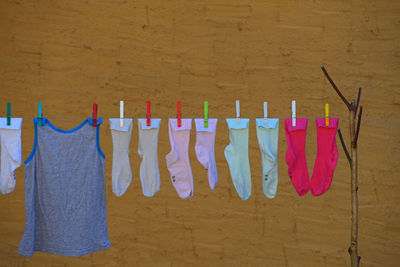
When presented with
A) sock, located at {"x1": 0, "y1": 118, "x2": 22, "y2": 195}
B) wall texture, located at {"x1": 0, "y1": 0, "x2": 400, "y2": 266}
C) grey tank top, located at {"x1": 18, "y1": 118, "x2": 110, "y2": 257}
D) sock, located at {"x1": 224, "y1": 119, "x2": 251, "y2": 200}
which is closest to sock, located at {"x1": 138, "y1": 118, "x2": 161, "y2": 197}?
grey tank top, located at {"x1": 18, "y1": 118, "x2": 110, "y2": 257}

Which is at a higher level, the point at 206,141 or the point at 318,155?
the point at 206,141

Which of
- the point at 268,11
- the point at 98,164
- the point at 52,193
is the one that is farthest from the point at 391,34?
the point at 52,193

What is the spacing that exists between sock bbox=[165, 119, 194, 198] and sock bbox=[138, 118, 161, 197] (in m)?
0.10

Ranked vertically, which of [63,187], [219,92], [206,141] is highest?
[219,92]

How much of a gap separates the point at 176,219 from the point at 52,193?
4.81ft

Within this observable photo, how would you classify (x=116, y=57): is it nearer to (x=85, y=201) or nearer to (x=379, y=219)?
(x=85, y=201)

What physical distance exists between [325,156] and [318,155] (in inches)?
1.9

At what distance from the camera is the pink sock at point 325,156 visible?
3.23 m

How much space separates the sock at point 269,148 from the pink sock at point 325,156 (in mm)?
284

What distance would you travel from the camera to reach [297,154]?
3301 mm

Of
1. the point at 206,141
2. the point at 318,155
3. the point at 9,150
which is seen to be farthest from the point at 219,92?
the point at 9,150

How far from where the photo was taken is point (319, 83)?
4.33 m

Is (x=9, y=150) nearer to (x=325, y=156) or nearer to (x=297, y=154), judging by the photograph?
(x=297, y=154)

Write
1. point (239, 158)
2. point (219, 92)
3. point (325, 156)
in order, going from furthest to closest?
point (219, 92) < point (239, 158) < point (325, 156)
